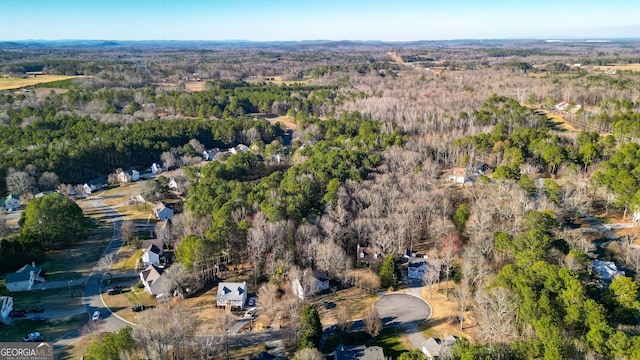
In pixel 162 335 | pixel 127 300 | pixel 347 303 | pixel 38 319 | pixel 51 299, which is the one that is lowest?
pixel 347 303

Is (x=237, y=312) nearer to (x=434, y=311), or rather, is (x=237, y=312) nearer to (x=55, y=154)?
(x=434, y=311)

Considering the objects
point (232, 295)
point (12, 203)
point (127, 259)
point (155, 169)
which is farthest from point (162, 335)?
point (155, 169)

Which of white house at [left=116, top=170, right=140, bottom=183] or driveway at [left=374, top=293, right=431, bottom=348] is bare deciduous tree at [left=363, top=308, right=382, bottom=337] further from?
white house at [left=116, top=170, right=140, bottom=183]

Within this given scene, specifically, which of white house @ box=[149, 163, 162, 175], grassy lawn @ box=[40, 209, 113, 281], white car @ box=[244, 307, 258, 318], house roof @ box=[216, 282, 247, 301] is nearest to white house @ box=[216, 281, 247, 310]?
house roof @ box=[216, 282, 247, 301]

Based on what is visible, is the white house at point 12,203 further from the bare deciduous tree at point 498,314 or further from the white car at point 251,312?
the bare deciduous tree at point 498,314

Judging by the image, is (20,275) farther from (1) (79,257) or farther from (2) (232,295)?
(2) (232,295)

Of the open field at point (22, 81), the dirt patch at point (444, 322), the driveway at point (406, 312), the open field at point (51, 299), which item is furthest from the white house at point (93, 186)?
the open field at point (22, 81)

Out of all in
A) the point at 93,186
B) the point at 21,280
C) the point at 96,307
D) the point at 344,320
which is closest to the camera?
the point at 344,320
